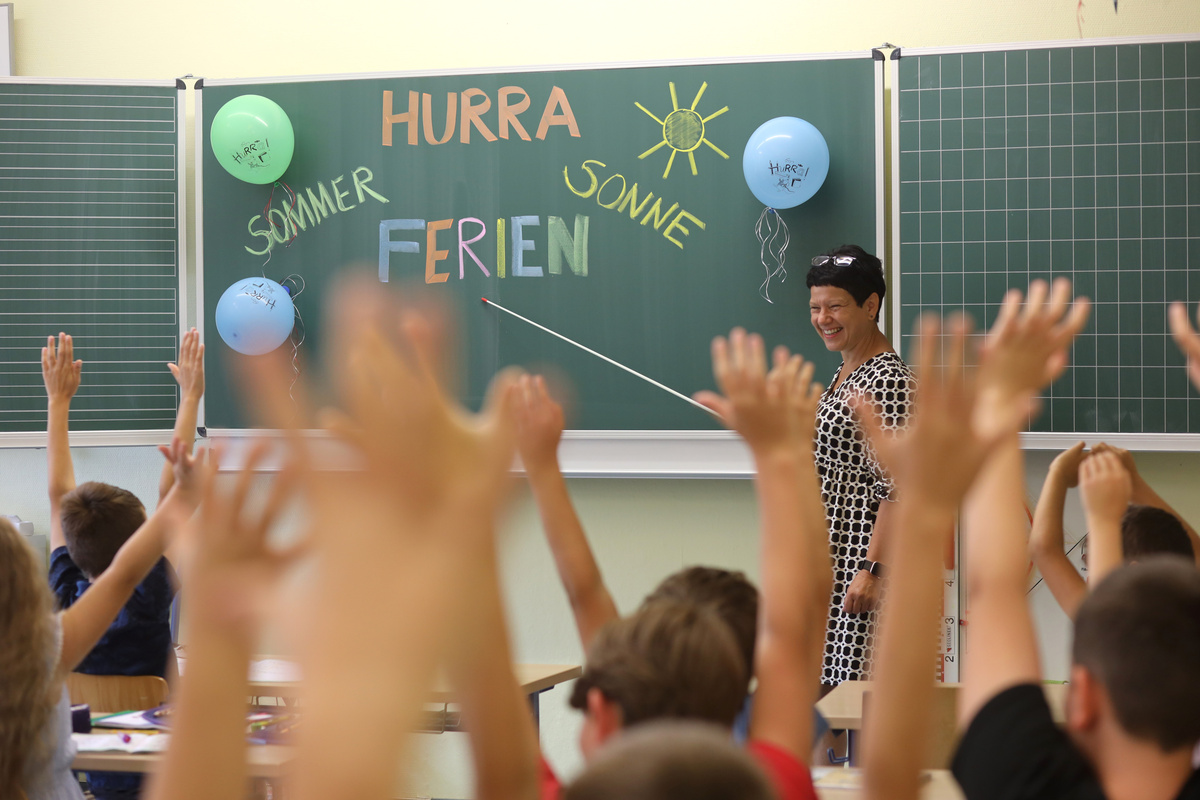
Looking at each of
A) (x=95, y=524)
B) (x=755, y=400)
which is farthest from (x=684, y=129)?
(x=755, y=400)

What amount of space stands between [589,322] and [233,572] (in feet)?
10.5

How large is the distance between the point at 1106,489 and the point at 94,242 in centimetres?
357

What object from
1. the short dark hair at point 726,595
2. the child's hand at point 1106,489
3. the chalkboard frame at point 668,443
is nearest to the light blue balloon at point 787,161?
the chalkboard frame at point 668,443

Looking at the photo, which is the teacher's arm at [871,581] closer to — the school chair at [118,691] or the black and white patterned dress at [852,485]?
the black and white patterned dress at [852,485]

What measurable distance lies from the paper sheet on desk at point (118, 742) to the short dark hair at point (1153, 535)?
6.11 feet

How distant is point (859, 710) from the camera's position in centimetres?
231

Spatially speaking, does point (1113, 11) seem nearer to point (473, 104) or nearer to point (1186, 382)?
point (1186, 382)

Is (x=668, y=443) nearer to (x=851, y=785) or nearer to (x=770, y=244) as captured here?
(x=770, y=244)

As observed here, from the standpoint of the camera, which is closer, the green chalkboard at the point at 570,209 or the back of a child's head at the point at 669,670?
the back of a child's head at the point at 669,670

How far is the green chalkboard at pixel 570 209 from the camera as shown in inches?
141

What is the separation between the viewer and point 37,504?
421 cm

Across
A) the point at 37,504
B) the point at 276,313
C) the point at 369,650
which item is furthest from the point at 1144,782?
the point at 37,504

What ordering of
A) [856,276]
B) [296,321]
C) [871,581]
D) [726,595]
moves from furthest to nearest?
1. [296,321]
2. [856,276]
3. [871,581]
4. [726,595]

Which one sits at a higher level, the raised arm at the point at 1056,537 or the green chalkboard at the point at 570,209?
the green chalkboard at the point at 570,209
